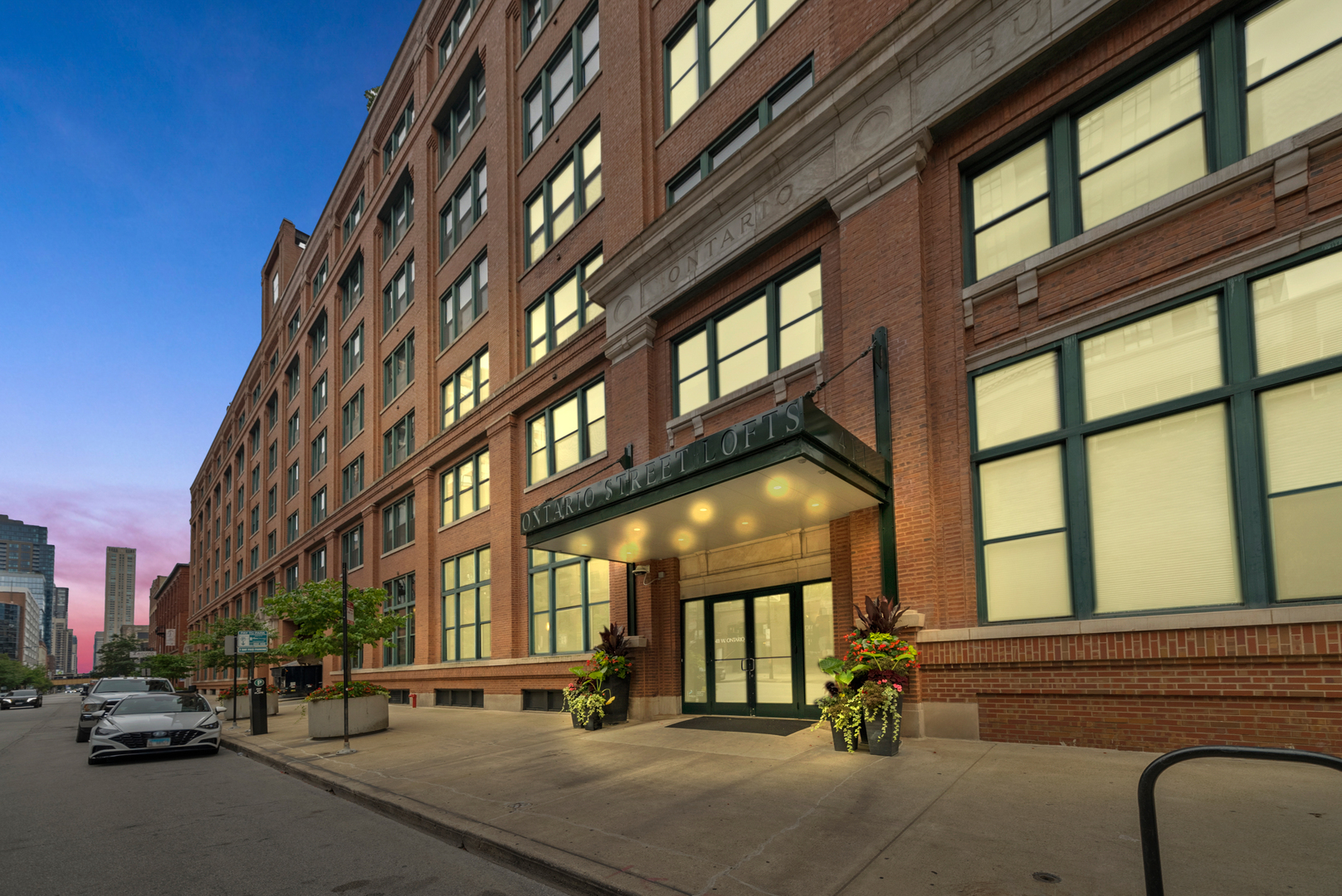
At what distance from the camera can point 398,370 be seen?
3403 centimetres

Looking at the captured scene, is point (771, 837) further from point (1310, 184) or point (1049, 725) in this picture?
point (1310, 184)

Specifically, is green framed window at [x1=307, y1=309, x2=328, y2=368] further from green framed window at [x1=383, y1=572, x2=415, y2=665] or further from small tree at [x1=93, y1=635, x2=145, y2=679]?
small tree at [x1=93, y1=635, x2=145, y2=679]

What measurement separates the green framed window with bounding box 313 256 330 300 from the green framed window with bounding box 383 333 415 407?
12720 mm

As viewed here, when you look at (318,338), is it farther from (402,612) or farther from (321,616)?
(321,616)

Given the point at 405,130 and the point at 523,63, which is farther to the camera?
the point at 405,130

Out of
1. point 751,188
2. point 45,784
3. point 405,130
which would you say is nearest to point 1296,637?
point 751,188

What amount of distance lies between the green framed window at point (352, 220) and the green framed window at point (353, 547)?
11.3 meters

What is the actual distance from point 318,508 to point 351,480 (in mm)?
6281

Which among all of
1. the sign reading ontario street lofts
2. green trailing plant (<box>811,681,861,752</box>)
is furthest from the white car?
green trailing plant (<box>811,681,861,752</box>)

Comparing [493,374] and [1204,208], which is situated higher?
[493,374]

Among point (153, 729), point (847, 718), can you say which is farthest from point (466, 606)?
point (847, 718)

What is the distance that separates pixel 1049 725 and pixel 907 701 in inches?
72.6

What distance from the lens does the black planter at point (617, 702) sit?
53.0ft

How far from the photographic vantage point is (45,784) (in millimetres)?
13234
